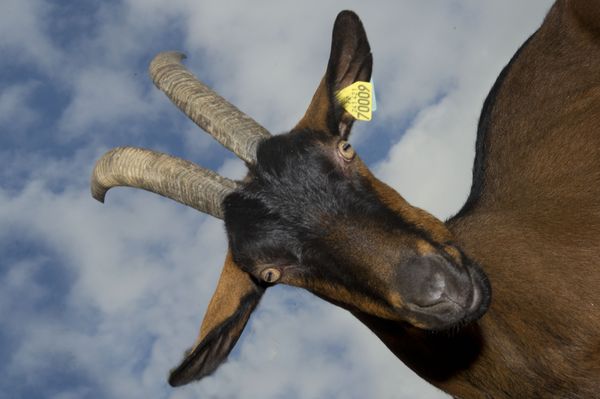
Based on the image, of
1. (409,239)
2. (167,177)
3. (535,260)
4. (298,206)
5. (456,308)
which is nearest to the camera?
(456,308)

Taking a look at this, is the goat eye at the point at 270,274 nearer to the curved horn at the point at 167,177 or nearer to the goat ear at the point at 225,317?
the goat ear at the point at 225,317

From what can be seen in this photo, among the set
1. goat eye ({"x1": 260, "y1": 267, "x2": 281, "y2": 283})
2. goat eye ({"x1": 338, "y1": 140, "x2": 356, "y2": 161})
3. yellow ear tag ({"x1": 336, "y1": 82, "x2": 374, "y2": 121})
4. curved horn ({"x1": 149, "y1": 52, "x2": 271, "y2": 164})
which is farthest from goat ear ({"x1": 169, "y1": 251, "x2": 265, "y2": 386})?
yellow ear tag ({"x1": 336, "y1": 82, "x2": 374, "y2": 121})

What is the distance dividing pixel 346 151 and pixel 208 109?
1.13m

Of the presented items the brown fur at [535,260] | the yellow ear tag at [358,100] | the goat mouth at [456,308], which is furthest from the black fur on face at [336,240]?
the brown fur at [535,260]

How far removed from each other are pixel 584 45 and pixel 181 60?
331 cm

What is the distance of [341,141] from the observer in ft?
14.2

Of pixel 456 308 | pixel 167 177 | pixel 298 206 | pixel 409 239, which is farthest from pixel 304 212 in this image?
pixel 167 177

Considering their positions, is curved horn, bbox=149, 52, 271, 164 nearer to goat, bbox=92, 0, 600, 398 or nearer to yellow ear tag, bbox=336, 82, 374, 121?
goat, bbox=92, 0, 600, 398

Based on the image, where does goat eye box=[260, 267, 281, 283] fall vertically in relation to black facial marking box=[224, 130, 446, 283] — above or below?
below

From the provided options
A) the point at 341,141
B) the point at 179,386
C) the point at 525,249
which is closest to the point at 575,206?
the point at 525,249

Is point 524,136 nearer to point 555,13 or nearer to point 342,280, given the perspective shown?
point 555,13

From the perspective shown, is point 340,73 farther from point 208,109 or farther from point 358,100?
point 208,109

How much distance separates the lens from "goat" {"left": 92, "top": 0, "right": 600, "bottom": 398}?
3.82 m

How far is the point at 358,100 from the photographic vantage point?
4645mm
